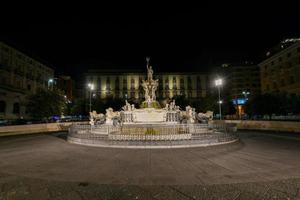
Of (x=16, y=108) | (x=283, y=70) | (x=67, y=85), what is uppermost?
(x=67, y=85)

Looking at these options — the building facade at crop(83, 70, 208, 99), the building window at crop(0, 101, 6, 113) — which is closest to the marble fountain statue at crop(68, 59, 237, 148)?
the building window at crop(0, 101, 6, 113)

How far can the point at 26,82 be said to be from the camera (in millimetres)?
52750

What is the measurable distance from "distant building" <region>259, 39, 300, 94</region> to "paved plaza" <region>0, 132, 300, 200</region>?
54439 mm

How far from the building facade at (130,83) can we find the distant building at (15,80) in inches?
1735

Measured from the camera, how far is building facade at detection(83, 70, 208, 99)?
101750 millimetres

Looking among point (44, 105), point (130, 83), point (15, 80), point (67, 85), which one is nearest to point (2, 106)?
point (15, 80)

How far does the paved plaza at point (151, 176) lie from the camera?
5773 mm

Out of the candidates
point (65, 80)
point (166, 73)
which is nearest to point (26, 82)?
point (65, 80)

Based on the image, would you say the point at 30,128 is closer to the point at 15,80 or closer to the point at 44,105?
the point at 44,105

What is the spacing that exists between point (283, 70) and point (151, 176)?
6570 cm

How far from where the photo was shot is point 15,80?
48000 millimetres

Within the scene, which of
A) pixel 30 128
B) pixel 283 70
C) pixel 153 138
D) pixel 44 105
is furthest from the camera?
pixel 283 70

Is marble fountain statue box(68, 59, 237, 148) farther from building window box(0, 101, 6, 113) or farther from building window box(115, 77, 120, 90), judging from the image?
building window box(115, 77, 120, 90)

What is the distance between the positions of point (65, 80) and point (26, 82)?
41368 millimetres
